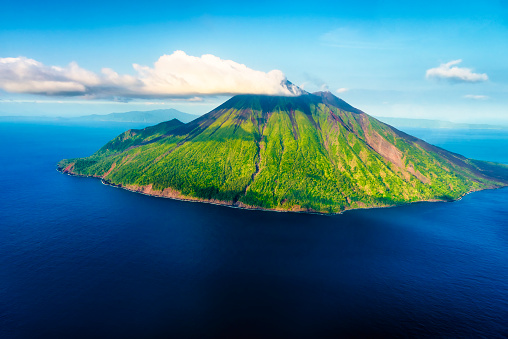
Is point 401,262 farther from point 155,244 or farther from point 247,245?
point 155,244

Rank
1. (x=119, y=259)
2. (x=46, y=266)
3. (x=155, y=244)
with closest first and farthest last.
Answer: (x=46, y=266) < (x=119, y=259) < (x=155, y=244)

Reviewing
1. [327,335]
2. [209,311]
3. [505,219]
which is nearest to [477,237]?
[505,219]

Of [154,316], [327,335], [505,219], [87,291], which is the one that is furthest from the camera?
[505,219]

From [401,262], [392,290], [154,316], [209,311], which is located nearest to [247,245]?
[209,311]

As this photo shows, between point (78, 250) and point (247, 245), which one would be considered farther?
point (247, 245)

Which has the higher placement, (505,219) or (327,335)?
(505,219)

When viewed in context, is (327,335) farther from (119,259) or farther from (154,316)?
(119,259)
